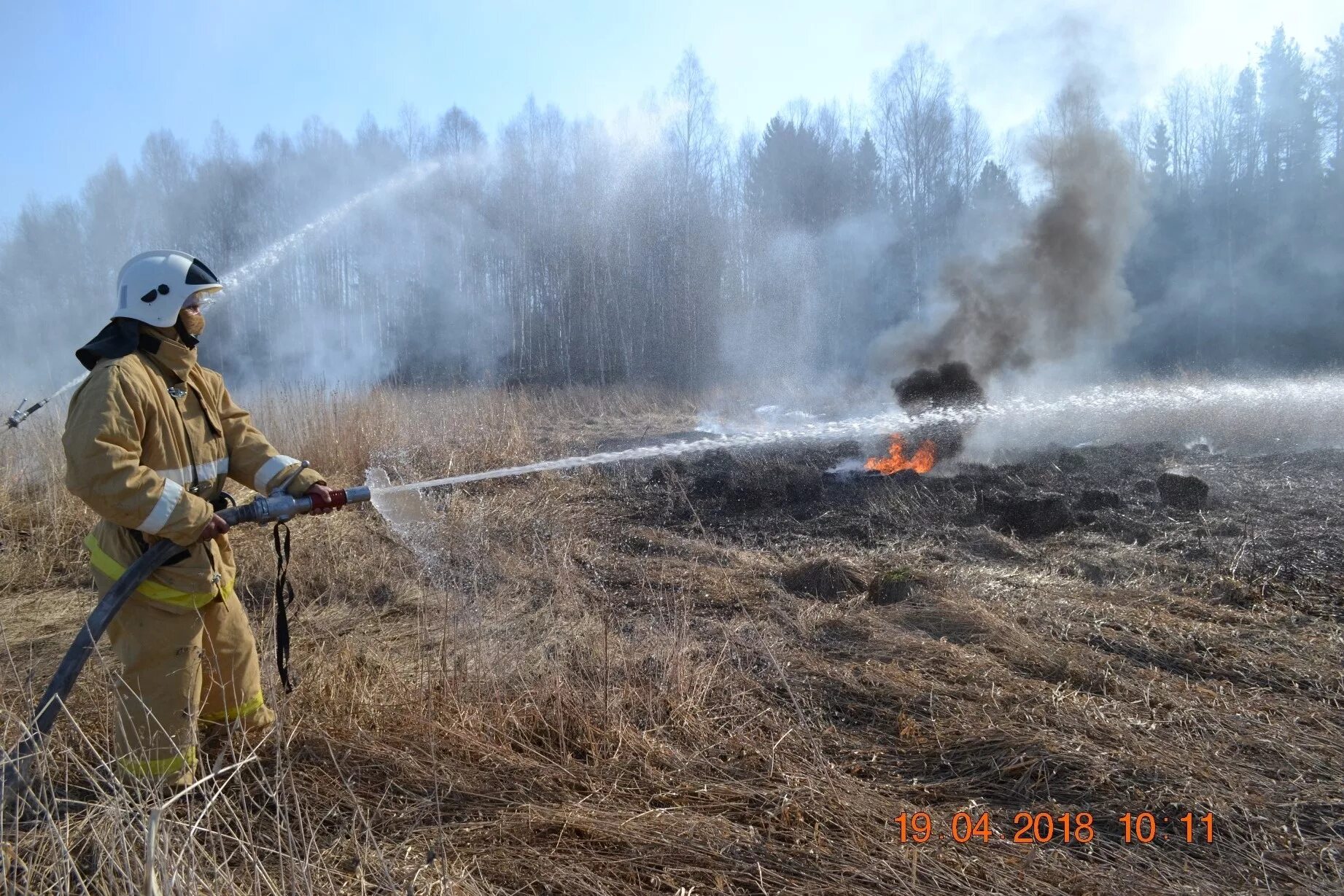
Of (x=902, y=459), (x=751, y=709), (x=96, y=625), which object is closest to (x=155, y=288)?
(x=96, y=625)

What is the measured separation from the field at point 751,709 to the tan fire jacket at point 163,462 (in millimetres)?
520

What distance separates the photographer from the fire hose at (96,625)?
2.18m

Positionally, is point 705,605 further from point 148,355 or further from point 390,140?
point 390,140

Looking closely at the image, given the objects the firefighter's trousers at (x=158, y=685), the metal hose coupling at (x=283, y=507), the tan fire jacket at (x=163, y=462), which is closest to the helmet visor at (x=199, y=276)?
the tan fire jacket at (x=163, y=462)

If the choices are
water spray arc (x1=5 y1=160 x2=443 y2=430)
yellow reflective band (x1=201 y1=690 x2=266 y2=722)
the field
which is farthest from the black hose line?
water spray arc (x1=5 y1=160 x2=443 y2=430)

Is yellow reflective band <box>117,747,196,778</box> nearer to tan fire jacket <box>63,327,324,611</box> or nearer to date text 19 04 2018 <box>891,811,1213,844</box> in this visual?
tan fire jacket <box>63,327,324,611</box>

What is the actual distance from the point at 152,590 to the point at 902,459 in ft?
26.7

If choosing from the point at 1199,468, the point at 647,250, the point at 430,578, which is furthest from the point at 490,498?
the point at 647,250

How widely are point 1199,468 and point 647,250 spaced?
71.9ft

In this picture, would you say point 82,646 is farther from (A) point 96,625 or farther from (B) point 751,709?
(B) point 751,709

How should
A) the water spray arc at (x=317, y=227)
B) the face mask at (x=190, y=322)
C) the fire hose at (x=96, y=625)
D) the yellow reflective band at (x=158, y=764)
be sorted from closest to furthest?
the fire hose at (x=96, y=625) → the yellow reflective band at (x=158, y=764) → the face mask at (x=190, y=322) → the water spray arc at (x=317, y=227)

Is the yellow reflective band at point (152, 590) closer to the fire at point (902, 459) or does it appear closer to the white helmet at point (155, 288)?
the white helmet at point (155, 288)

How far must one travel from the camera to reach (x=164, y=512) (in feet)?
8.00

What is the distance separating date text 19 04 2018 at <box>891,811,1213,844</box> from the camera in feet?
7.88
